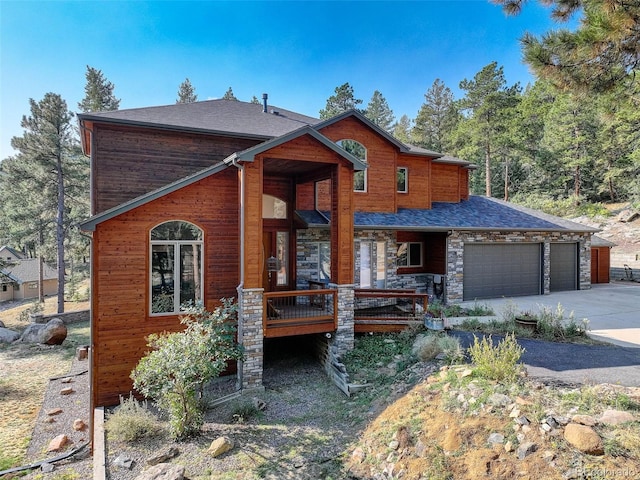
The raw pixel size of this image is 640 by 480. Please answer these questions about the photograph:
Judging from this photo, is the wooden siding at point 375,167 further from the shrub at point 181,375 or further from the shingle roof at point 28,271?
the shingle roof at point 28,271

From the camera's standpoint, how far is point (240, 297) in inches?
318

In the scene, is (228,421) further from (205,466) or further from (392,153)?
(392,153)

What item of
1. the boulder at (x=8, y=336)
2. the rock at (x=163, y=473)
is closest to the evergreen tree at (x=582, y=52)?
the rock at (x=163, y=473)

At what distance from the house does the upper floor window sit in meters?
0.05

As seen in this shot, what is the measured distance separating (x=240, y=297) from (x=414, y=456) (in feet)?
15.6

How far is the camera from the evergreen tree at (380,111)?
45.1 m

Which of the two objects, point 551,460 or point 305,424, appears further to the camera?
point 305,424

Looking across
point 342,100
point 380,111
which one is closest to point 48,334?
point 342,100

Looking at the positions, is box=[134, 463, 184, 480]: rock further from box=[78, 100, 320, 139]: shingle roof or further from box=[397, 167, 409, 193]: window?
box=[397, 167, 409, 193]: window

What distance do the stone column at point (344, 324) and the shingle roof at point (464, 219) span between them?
2527 millimetres

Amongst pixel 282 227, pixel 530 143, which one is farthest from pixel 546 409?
pixel 530 143

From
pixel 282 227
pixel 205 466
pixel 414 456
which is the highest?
pixel 282 227

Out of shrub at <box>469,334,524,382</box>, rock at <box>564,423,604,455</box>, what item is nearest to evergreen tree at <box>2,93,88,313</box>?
shrub at <box>469,334,524,382</box>

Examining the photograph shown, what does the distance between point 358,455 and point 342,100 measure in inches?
1263
